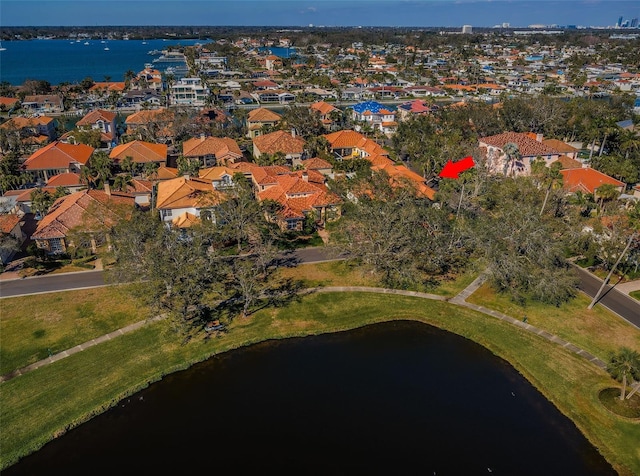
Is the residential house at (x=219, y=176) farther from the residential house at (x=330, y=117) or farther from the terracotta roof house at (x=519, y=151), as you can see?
the terracotta roof house at (x=519, y=151)

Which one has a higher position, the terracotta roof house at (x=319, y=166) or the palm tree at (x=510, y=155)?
the palm tree at (x=510, y=155)

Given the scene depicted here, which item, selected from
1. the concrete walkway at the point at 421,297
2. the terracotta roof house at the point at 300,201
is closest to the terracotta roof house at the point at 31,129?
the terracotta roof house at the point at 300,201

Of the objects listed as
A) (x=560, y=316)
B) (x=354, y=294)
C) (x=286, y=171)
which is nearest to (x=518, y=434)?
(x=560, y=316)

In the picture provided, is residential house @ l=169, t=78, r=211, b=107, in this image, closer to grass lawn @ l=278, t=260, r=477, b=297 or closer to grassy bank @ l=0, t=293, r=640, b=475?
grass lawn @ l=278, t=260, r=477, b=297

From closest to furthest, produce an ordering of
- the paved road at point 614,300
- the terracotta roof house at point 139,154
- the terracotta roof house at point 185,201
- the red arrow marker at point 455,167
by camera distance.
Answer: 1. the paved road at point 614,300
2. the terracotta roof house at point 185,201
3. the red arrow marker at point 455,167
4. the terracotta roof house at point 139,154

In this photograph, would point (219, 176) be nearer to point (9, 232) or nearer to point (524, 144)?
point (9, 232)

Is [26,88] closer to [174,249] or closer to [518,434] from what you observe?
[174,249]

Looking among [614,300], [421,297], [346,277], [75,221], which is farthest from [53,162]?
[614,300]

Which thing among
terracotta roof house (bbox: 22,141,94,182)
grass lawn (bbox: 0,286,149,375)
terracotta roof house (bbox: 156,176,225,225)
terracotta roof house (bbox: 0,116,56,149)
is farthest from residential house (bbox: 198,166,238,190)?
terracotta roof house (bbox: 0,116,56,149)
